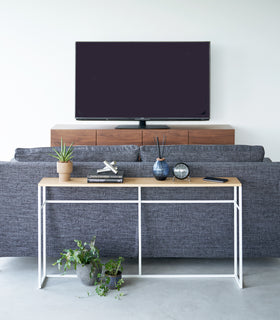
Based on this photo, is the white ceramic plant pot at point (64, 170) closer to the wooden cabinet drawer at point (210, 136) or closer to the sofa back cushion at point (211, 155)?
the sofa back cushion at point (211, 155)

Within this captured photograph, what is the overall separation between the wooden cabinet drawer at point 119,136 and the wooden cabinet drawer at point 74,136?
0.09m

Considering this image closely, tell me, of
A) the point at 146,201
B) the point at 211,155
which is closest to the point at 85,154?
the point at 146,201

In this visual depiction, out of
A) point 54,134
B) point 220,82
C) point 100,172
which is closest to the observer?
point 100,172

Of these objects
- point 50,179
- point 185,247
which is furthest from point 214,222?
point 50,179

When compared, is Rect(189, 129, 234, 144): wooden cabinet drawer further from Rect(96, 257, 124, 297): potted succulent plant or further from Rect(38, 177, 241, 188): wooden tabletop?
Rect(96, 257, 124, 297): potted succulent plant

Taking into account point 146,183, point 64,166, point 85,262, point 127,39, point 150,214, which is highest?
point 127,39

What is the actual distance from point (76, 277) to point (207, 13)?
400 cm

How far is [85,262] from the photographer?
333 centimetres

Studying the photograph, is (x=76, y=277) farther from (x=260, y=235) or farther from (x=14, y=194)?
(x=260, y=235)

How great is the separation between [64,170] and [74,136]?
268 centimetres

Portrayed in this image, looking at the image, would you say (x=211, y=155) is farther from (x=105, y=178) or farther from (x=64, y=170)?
(x=64, y=170)

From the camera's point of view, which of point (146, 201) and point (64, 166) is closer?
point (64, 166)

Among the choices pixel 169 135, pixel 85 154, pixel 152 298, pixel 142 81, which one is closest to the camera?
pixel 152 298

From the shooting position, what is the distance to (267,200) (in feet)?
11.5
